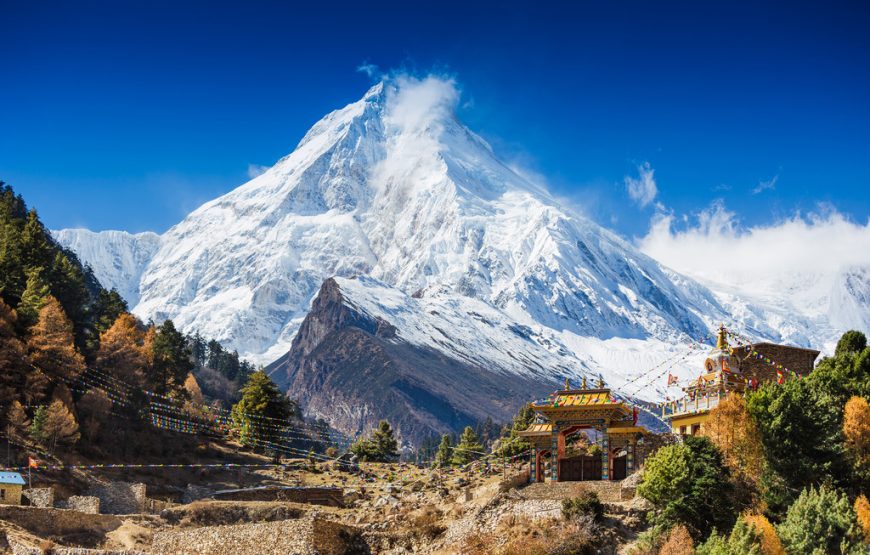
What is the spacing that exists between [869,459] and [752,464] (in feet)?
16.0

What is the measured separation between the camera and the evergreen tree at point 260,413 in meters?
85.8

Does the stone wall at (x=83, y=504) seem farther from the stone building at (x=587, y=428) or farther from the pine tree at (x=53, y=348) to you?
the stone building at (x=587, y=428)

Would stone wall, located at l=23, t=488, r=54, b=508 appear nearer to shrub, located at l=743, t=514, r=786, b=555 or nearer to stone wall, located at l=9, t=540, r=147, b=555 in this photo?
stone wall, located at l=9, t=540, r=147, b=555

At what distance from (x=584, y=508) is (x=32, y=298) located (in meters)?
49.0

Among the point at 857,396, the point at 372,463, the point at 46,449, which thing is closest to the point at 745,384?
the point at 857,396

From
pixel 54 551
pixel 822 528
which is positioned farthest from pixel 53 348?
pixel 822 528

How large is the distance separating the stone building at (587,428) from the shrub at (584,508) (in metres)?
6.12

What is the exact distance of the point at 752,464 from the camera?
47438 mm

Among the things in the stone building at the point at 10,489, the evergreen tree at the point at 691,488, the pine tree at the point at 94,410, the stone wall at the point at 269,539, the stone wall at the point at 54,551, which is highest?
the pine tree at the point at 94,410

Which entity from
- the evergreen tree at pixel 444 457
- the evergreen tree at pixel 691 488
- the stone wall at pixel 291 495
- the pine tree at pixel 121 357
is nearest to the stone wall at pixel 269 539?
the stone wall at pixel 291 495

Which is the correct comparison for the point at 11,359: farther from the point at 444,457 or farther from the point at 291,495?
the point at 444,457

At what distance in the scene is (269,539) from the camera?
48.6 metres

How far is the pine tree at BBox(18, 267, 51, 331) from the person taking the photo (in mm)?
75875

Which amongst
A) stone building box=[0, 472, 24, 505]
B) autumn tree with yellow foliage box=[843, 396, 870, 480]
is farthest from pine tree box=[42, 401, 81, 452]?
autumn tree with yellow foliage box=[843, 396, 870, 480]
